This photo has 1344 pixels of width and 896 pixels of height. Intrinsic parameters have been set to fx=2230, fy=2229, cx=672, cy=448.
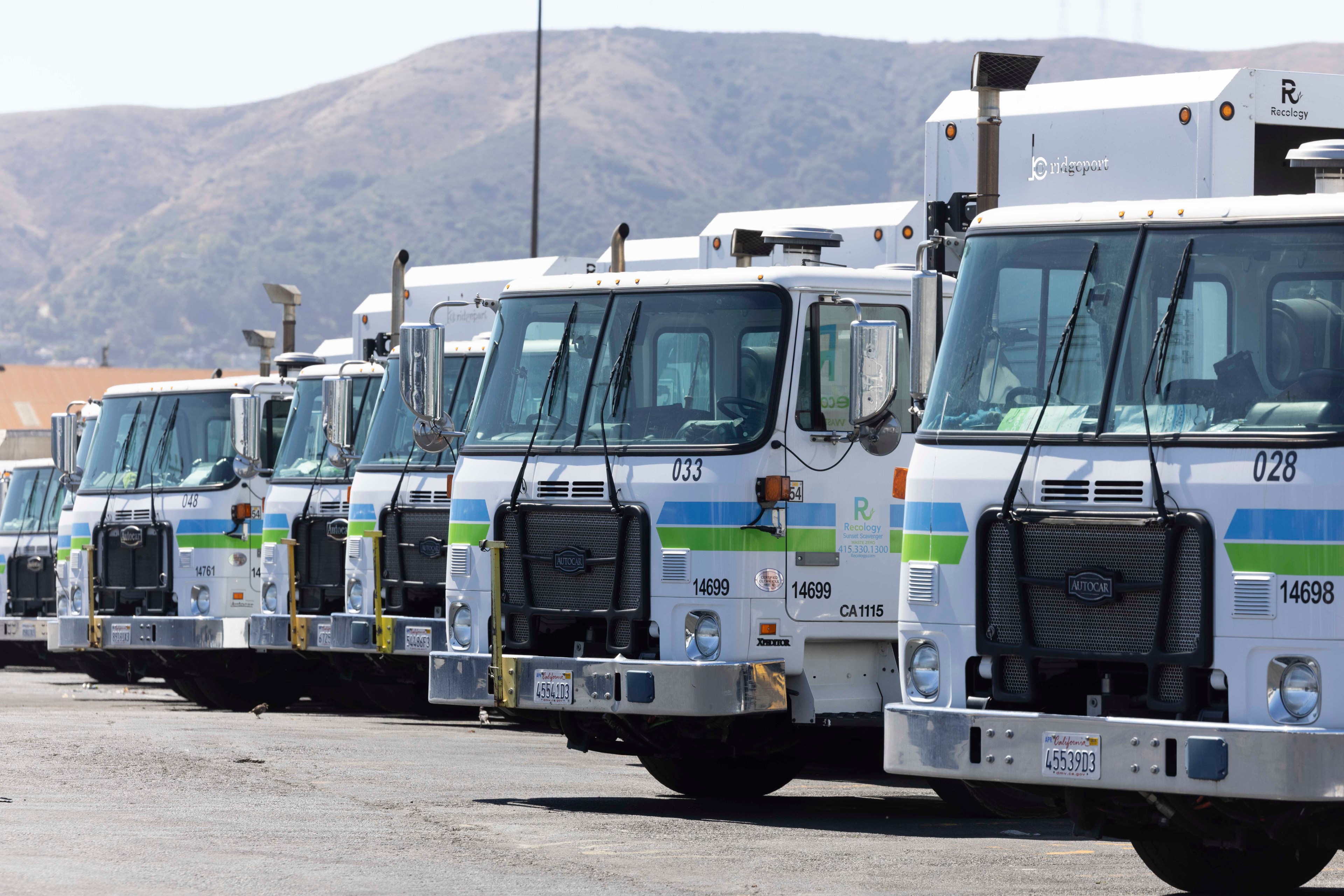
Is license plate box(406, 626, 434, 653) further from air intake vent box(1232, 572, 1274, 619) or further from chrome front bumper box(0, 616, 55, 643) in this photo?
chrome front bumper box(0, 616, 55, 643)

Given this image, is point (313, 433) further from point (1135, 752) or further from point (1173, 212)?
point (1135, 752)

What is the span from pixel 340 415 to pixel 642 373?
18.0 ft

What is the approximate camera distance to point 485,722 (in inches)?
744

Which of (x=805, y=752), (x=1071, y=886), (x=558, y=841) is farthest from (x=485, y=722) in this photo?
(x=1071, y=886)

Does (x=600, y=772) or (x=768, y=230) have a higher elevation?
(x=768, y=230)

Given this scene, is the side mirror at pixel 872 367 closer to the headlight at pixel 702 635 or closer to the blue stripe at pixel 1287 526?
the headlight at pixel 702 635

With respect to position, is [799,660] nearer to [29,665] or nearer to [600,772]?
[600,772]

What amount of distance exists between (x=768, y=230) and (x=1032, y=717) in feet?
18.2

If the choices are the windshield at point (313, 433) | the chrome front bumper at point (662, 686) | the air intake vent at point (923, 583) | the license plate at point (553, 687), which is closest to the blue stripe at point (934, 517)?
the air intake vent at point (923, 583)

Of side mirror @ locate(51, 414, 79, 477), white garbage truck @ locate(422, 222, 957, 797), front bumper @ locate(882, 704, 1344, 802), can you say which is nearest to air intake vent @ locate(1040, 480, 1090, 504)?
front bumper @ locate(882, 704, 1344, 802)

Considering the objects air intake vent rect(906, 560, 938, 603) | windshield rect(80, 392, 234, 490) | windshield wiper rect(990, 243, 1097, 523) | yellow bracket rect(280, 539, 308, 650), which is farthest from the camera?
windshield rect(80, 392, 234, 490)

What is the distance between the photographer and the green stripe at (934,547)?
28.3ft

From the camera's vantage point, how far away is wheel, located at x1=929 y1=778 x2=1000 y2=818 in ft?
38.1

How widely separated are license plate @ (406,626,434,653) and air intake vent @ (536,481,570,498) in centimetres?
468
